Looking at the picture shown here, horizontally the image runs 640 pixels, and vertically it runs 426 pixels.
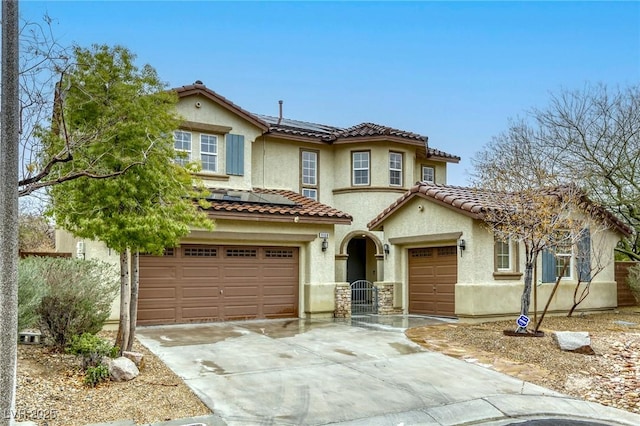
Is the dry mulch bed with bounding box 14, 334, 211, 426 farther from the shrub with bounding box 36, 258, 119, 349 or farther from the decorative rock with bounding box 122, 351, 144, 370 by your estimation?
the shrub with bounding box 36, 258, 119, 349

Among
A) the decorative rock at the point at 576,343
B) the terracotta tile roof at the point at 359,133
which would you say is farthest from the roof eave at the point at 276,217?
the decorative rock at the point at 576,343

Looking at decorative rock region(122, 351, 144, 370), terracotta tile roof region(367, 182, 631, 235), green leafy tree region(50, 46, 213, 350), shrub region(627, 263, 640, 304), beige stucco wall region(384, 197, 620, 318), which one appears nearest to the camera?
green leafy tree region(50, 46, 213, 350)

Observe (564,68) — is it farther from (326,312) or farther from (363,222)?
(326,312)

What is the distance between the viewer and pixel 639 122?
20578 mm

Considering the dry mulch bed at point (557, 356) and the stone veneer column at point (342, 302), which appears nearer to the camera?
the dry mulch bed at point (557, 356)

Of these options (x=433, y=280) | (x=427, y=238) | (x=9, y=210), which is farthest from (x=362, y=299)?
(x=9, y=210)

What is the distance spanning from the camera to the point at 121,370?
322 inches

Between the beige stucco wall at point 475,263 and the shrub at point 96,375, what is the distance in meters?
10.8

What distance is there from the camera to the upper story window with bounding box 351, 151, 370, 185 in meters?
21.6

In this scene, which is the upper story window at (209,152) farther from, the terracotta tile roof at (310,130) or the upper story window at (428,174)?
the upper story window at (428,174)

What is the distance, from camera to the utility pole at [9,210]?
508 centimetres

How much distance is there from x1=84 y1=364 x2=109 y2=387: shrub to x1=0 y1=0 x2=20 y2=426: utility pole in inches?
107

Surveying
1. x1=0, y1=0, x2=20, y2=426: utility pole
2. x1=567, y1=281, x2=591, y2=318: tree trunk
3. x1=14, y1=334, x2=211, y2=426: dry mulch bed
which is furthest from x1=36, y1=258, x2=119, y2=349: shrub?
x1=567, y1=281, x2=591, y2=318: tree trunk

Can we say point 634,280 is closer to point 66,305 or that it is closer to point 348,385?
point 348,385
